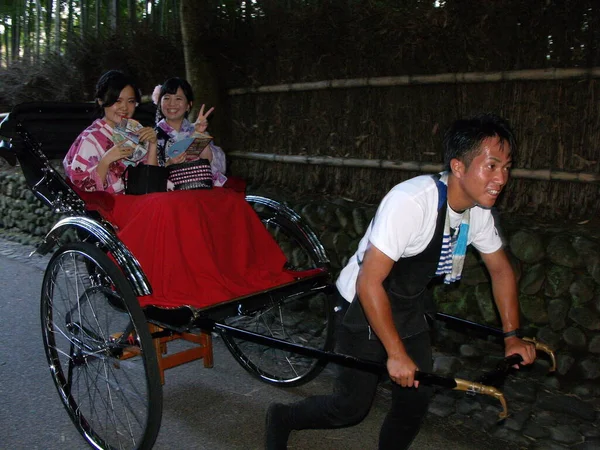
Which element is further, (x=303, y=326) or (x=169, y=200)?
(x=303, y=326)

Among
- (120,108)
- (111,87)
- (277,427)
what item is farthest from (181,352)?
(111,87)

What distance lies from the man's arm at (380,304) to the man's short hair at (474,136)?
0.43 m

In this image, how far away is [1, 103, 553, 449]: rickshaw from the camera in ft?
9.00

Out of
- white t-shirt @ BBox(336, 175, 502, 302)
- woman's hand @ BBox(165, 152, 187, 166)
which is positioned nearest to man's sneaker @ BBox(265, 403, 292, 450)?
white t-shirt @ BBox(336, 175, 502, 302)

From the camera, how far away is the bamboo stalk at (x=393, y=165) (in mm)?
3930

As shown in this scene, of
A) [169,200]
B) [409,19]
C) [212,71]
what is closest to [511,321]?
[169,200]

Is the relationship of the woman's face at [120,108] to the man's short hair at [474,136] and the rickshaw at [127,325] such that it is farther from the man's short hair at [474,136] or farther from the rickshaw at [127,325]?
the man's short hair at [474,136]

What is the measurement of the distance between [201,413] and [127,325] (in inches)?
26.0

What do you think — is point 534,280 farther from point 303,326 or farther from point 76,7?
point 76,7

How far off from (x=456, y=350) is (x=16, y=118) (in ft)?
10.0

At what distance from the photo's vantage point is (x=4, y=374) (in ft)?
12.6

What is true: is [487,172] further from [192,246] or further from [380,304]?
[192,246]

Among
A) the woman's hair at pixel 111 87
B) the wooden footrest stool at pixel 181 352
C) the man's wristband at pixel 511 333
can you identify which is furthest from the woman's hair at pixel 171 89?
the man's wristband at pixel 511 333

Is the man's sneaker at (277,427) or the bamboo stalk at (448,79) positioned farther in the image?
the bamboo stalk at (448,79)
